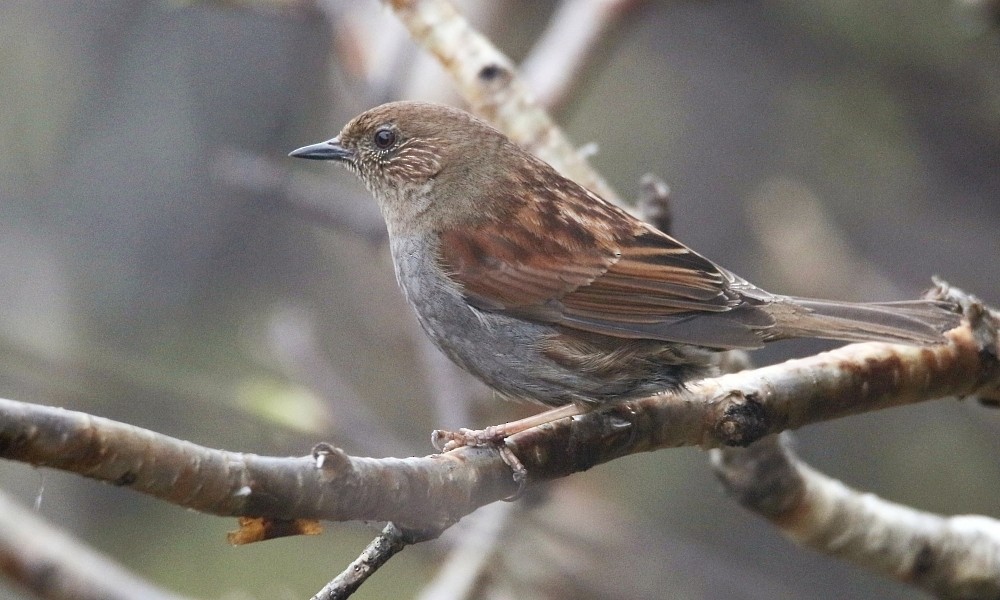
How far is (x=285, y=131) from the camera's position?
799 cm

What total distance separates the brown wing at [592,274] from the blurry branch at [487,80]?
0.59 metres

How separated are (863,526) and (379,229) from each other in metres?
2.95

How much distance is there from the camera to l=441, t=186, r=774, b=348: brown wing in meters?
3.65

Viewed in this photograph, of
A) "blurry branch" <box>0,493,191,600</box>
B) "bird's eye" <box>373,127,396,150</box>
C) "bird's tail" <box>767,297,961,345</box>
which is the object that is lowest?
"blurry branch" <box>0,493,191,600</box>

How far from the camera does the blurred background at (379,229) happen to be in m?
5.89

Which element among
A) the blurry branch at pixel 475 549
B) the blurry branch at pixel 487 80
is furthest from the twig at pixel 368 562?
the blurry branch at pixel 487 80

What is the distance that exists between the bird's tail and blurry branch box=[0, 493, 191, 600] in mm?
2312

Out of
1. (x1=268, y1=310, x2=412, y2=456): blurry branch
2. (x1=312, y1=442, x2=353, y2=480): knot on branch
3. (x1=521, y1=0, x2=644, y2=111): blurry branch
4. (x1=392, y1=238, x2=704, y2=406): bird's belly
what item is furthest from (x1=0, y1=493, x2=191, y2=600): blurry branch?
(x1=521, y1=0, x2=644, y2=111): blurry branch

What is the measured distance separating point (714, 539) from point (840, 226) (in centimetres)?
243

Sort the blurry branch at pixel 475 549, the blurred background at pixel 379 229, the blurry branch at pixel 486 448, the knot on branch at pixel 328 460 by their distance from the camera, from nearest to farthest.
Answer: the blurry branch at pixel 486 448
the knot on branch at pixel 328 460
the blurry branch at pixel 475 549
the blurred background at pixel 379 229

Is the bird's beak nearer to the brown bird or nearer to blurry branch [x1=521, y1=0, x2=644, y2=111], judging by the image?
the brown bird

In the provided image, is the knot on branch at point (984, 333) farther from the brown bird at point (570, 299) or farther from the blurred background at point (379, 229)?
the blurred background at point (379, 229)

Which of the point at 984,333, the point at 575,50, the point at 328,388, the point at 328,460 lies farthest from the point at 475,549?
the point at 575,50

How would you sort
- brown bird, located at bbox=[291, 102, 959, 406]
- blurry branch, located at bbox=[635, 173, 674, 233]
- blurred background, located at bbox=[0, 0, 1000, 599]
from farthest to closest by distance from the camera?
blurred background, located at bbox=[0, 0, 1000, 599] < blurry branch, located at bbox=[635, 173, 674, 233] < brown bird, located at bbox=[291, 102, 959, 406]
